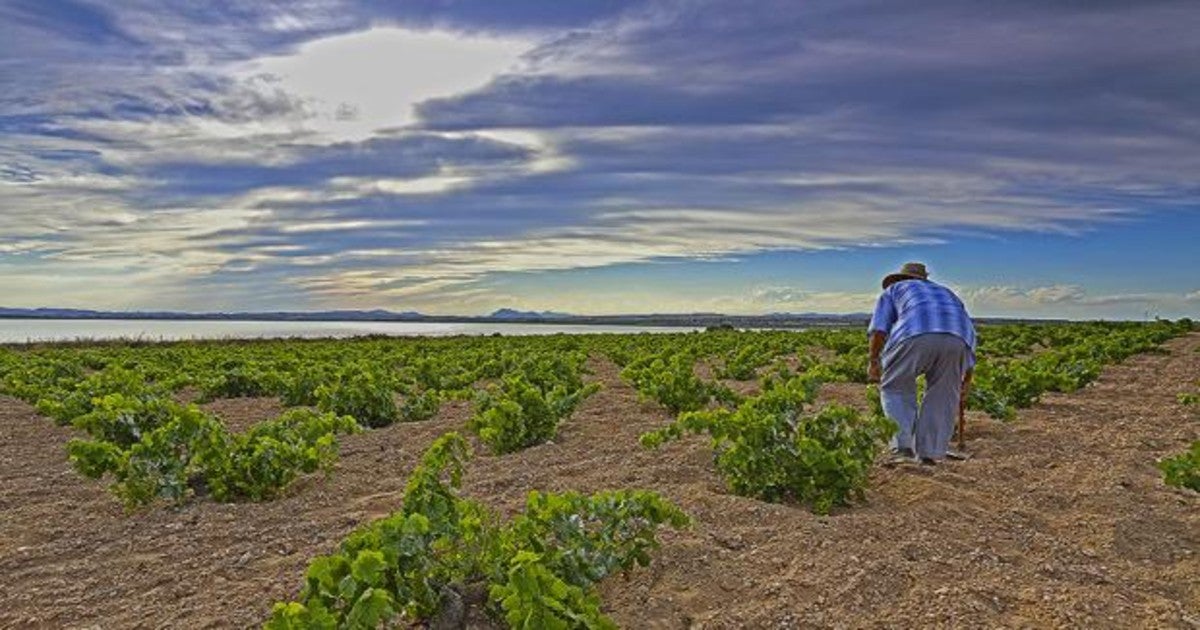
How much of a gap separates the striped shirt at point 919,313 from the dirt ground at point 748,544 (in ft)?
3.81

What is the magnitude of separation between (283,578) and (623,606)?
73.6 inches

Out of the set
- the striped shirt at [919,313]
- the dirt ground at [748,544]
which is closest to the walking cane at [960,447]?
the dirt ground at [748,544]

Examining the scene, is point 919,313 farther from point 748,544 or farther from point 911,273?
point 748,544

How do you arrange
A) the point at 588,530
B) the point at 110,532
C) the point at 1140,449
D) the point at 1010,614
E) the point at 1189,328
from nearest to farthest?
1. the point at 1010,614
2. the point at 588,530
3. the point at 110,532
4. the point at 1140,449
5. the point at 1189,328

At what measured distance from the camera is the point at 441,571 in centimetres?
439

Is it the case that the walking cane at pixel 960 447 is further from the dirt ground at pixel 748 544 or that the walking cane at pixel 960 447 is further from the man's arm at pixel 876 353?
the man's arm at pixel 876 353

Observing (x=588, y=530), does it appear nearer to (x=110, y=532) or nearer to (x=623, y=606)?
(x=623, y=606)

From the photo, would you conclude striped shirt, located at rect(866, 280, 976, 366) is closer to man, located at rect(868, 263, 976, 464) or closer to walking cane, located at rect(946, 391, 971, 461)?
man, located at rect(868, 263, 976, 464)

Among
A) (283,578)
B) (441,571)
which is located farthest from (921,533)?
(283,578)

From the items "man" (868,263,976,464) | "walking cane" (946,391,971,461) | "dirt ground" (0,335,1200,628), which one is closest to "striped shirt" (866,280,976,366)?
"man" (868,263,976,464)

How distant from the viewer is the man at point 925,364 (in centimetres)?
855

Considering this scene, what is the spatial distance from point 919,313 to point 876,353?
0.57 m

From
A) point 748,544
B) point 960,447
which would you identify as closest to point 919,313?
point 960,447

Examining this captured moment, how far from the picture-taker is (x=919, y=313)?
8.66m
